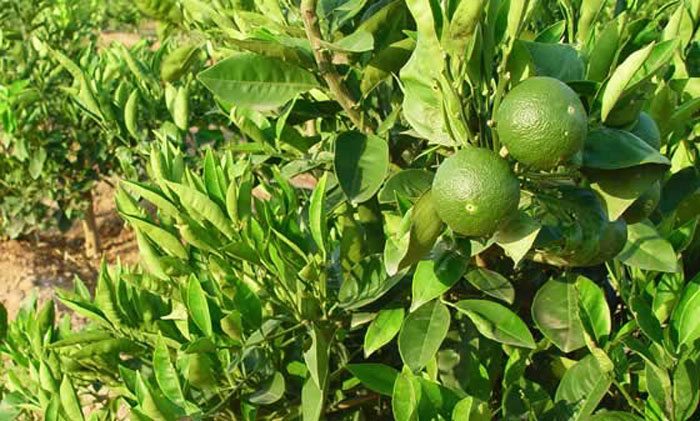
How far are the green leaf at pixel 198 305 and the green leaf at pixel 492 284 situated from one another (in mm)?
406

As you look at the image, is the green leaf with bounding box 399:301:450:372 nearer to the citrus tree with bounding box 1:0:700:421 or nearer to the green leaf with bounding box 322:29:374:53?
the citrus tree with bounding box 1:0:700:421

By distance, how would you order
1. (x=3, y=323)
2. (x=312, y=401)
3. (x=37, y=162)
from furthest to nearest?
(x=37, y=162) < (x=3, y=323) < (x=312, y=401)

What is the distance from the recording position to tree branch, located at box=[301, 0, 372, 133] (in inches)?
39.2

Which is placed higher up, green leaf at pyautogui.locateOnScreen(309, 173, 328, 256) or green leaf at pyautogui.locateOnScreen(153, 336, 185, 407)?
green leaf at pyautogui.locateOnScreen(309, 173, 328, 256)

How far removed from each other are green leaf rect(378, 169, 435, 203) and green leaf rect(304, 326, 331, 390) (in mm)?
249

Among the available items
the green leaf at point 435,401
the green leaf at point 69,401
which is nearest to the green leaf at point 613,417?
the green leaf at point 435,401

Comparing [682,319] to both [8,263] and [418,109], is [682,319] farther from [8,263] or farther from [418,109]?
[8,263]

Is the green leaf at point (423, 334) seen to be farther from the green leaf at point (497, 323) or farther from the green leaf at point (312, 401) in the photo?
the green leaf at point (312, 401)

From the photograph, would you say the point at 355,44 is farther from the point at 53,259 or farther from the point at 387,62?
the point at 53,259

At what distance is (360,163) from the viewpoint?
3.42 feet

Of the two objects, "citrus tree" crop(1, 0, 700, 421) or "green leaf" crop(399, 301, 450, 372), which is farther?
"green leaf" crop(399, 301, 450, 372)

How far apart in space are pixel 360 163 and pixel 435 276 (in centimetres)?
19

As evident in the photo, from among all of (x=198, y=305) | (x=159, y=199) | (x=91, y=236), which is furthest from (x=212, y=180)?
(x=91, y=236)

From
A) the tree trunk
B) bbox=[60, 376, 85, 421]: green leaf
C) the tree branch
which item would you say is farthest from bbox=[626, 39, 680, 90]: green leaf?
the tree trunk
